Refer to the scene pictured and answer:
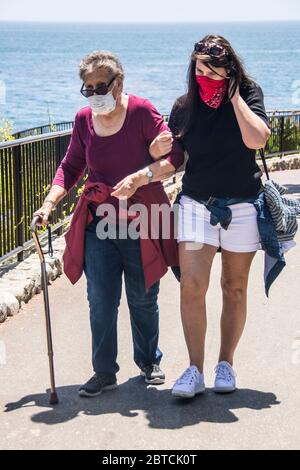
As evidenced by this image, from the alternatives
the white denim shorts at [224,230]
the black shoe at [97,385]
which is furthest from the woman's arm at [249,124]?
the black shoe at [97,385]

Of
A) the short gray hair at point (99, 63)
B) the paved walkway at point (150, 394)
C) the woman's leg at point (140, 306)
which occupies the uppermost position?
the short gray hair at point (99, 63)

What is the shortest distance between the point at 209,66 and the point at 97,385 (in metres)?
1.88

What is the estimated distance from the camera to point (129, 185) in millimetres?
5160

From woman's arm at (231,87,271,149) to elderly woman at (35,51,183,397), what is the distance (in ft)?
1.32

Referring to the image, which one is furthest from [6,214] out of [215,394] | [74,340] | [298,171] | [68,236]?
[298,171]

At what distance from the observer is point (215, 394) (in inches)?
218

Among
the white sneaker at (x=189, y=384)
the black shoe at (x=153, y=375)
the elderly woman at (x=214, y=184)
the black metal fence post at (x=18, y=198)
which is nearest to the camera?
the elderly woman at (x=214, y=184)

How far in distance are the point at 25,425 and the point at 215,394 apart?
1.11 m

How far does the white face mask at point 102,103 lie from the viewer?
5.23 metres

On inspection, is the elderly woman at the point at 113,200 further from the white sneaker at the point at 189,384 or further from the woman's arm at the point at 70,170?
the white sneaker at the point at 189,384

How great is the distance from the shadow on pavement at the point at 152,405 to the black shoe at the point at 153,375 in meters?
0.06

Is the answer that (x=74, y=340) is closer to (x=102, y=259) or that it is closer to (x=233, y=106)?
(x=102, y=259)

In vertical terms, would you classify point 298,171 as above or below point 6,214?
below

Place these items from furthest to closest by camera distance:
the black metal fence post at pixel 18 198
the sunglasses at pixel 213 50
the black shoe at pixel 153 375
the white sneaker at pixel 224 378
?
the black metal fence post at pixel 18 198, the black shoe at pixel 153 375, the white sneaker at pixel 224 378, the sunglasses at pixel 213 50
